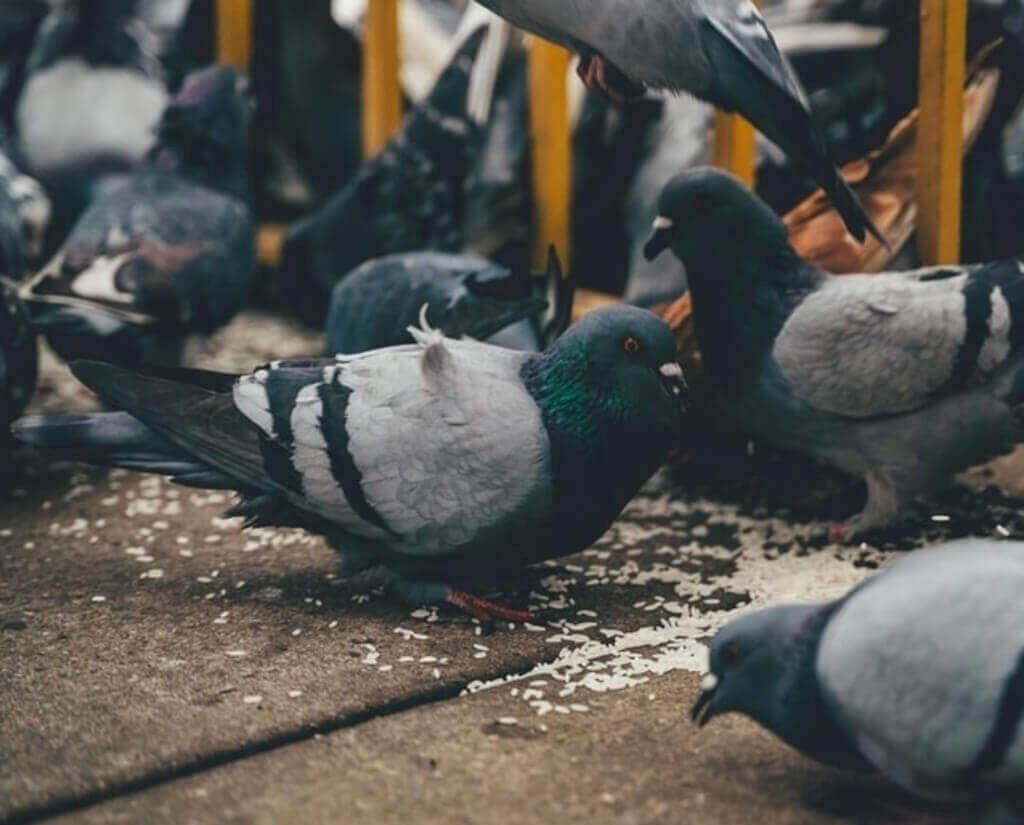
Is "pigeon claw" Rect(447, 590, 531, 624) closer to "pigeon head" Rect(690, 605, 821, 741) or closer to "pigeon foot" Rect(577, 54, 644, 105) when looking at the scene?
"pigeon head" Rect(690, 605, 821, 741)

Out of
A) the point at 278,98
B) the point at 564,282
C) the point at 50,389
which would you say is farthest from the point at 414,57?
the point at 564,282

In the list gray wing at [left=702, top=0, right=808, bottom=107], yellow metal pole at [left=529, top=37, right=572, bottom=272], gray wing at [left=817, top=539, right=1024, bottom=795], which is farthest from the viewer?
yellow metal pole at [left=529, top=37, right=572, bottom=272]

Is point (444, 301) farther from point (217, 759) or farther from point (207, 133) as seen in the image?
point (217, 759)

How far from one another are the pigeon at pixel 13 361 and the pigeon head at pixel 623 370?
1728 millimetres

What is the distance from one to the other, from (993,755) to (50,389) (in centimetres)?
376

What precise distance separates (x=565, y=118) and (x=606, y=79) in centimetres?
123

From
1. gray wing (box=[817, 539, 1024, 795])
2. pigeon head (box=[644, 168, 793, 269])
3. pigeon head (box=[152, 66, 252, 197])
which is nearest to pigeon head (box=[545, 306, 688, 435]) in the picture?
pigeon head (box=[644, 168, 793, 269])

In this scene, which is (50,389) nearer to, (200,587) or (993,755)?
(200,587)

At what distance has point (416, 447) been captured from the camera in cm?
301

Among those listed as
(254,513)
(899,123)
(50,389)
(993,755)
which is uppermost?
(899,123)

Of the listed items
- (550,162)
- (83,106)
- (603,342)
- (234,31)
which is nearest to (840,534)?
(603,342)

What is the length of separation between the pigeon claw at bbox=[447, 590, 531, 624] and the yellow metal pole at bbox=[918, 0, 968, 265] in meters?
1.59

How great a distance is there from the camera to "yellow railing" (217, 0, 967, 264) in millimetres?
3816

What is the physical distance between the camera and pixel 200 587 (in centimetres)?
336
